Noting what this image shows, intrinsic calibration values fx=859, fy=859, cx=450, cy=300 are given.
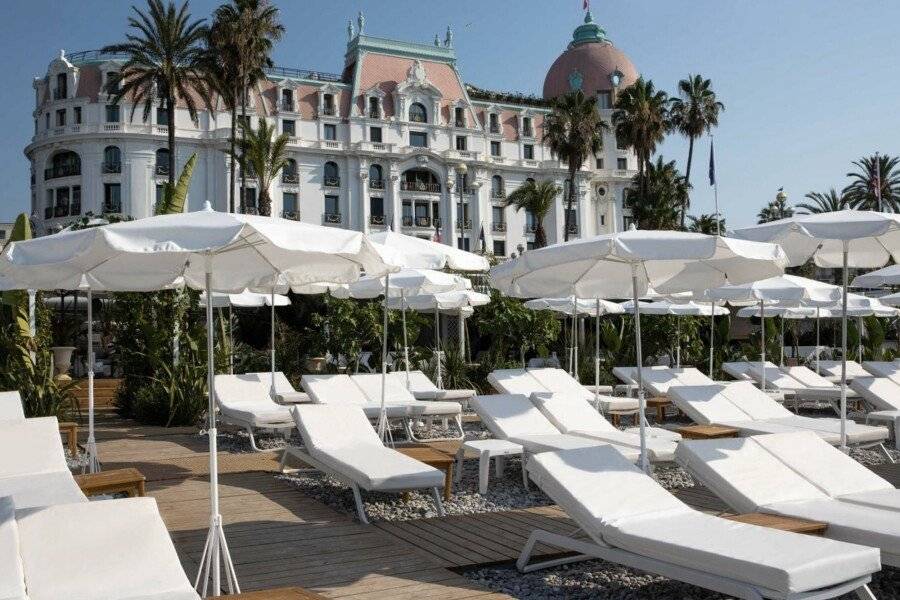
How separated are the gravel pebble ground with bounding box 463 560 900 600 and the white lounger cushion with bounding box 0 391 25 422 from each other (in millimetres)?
5662

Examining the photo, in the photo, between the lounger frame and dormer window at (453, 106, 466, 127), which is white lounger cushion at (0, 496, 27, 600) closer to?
the lounger frame

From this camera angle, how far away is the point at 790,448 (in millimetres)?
6785

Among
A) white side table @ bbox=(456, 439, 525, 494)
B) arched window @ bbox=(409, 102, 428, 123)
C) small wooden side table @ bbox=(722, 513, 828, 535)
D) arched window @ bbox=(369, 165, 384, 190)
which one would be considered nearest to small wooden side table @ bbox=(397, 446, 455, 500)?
white side table @ bbox=(456, 439, 525, 494)

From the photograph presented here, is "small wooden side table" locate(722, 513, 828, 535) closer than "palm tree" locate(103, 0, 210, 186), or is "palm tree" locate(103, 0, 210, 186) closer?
"small wooden side table" locate(722, 513, 828, 535)

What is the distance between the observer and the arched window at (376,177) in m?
57.0

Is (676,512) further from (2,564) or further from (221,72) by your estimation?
(221,72)

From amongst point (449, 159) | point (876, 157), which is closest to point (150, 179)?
point (449, 159)

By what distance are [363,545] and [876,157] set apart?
59836mm

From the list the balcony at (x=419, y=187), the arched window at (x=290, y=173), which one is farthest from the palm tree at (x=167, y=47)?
the balcony at (x=419, y=187)

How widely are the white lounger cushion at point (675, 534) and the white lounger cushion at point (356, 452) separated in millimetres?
1378

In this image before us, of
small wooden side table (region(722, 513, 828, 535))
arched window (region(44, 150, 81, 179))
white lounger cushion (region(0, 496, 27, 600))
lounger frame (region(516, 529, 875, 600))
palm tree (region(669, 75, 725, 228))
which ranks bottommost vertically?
lounger frame (region(516, 529, 875, 600))

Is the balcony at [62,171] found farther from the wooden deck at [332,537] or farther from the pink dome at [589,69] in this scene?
the wooden deck at [332,537]

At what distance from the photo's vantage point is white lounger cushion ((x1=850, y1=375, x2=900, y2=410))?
1195 cm

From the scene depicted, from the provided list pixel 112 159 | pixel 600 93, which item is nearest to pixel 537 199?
pixel 600 93
